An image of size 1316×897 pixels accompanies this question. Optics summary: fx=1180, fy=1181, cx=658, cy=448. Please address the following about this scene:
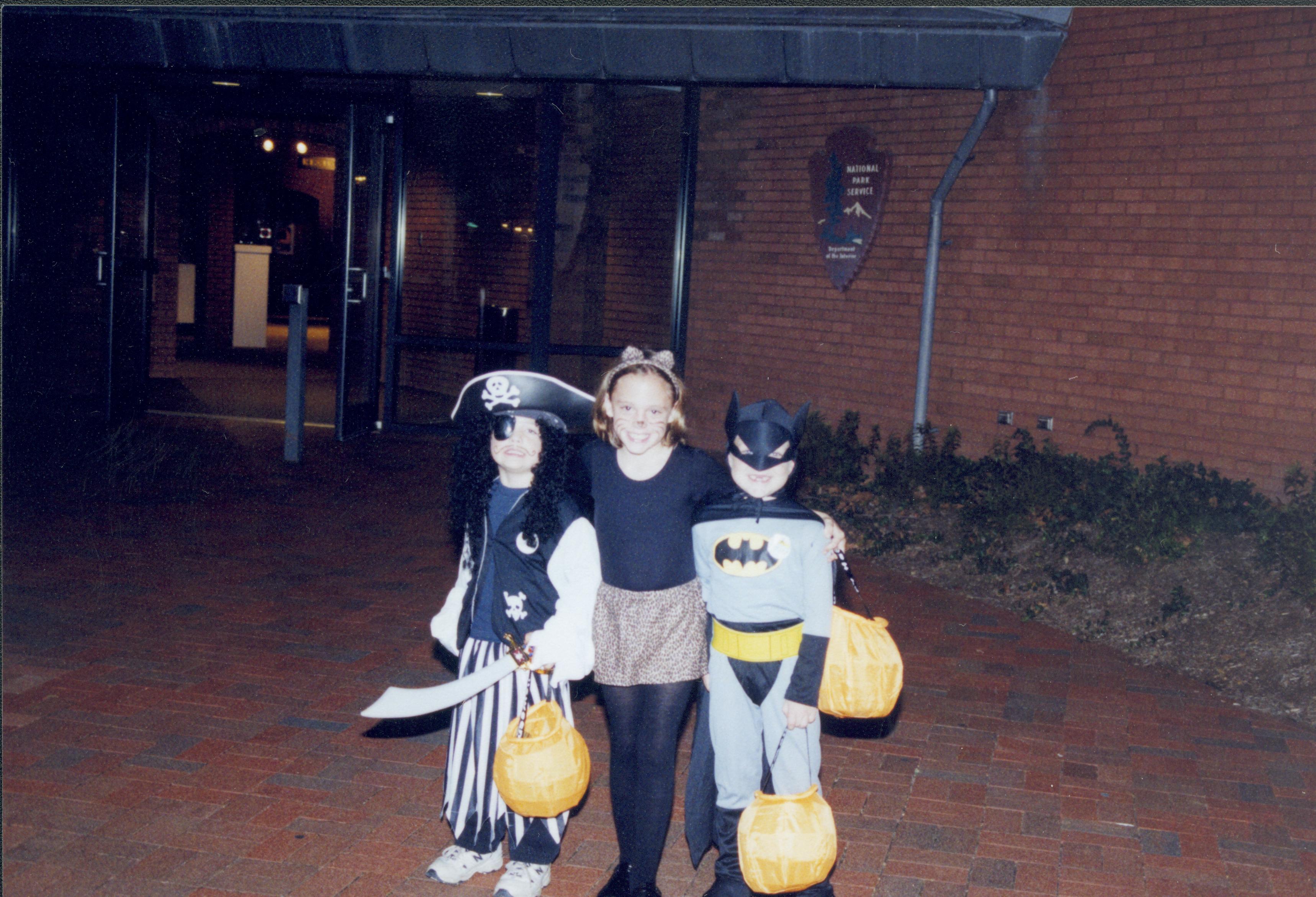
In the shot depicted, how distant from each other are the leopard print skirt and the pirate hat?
466mm

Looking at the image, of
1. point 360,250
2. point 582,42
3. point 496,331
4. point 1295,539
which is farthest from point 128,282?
point 1295,539

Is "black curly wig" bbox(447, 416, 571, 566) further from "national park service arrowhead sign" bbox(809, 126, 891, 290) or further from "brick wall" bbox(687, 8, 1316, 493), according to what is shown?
Answer: "national park service arrowhead sign" bbox(809, 126, 891, 290)

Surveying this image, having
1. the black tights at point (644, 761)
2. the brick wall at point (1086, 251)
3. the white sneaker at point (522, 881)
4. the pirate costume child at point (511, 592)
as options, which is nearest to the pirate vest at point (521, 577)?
the pirate costume child at point (511, 592)

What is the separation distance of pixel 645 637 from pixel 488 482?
613mm

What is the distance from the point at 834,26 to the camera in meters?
8.00

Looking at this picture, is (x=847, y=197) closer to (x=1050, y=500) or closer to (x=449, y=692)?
(x=1050, y=500)

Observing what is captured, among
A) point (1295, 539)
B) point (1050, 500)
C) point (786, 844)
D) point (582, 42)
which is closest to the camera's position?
point (786, 844)

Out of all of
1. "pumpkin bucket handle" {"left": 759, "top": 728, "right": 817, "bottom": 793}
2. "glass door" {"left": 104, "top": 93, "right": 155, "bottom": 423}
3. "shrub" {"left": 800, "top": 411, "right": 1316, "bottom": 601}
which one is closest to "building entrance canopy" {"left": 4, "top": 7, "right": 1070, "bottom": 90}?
"glass door" {"left": 104, "top": 93, "right": 155, "bottom": 423}

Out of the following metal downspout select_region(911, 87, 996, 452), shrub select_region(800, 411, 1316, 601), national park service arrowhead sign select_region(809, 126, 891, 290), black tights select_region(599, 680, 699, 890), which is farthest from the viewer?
national park service arrowhead sign select_region(809, 126, 891, 290)

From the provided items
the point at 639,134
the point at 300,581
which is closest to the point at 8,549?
the point at 300,581

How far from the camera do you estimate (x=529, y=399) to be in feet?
10.2

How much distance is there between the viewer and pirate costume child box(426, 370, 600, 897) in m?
3.05

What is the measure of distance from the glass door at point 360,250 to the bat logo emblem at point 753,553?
23.3 ft

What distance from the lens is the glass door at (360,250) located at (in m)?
9.51
